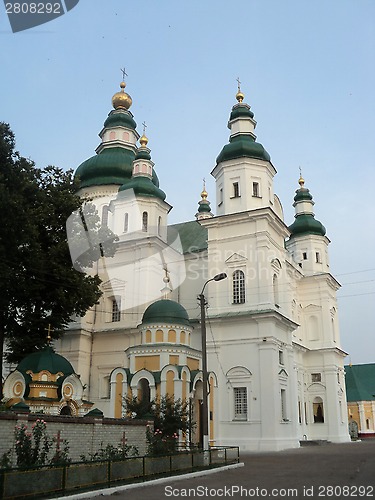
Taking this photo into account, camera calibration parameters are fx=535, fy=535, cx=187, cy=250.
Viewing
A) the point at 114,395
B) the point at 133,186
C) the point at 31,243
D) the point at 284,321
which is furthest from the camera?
the point at 133,186

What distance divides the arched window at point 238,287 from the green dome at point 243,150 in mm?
7037

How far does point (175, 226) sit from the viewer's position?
39.4m

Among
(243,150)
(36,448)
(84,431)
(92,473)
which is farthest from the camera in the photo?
(243,150)

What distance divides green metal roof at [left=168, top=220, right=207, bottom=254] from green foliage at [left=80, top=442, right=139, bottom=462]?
19396 millimetres

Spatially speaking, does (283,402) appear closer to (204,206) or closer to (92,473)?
(92,473)

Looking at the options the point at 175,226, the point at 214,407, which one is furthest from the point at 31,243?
the point at 175,226

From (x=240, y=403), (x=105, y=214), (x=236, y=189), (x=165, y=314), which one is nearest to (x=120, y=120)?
(x=105, y=214)

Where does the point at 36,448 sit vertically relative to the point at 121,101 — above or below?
below

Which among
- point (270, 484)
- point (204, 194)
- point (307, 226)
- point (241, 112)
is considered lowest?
point (270, 484)

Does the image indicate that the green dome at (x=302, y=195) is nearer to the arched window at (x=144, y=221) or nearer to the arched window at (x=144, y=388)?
the arched window at (x=144, y=221)

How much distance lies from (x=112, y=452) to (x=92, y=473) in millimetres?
2811

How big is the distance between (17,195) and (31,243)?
9.20 feet

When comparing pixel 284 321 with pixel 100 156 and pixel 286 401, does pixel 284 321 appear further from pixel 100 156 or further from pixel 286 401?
pixel 100 156

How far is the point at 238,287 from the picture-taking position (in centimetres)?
2969
